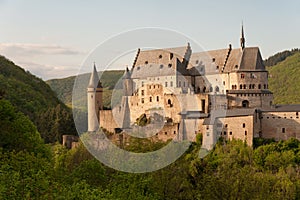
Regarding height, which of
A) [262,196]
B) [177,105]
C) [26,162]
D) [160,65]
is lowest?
[262,196]

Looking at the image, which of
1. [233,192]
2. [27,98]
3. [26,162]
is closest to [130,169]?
→ [233,192]

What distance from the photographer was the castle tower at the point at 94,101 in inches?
2217

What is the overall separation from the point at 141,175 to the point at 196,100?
22.3 meters

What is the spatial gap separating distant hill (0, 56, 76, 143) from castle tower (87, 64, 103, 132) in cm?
A: 720

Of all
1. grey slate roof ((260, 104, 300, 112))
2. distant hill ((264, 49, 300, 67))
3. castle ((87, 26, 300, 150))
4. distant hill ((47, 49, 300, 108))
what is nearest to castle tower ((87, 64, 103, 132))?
castle ((87, 26, 300, 150))

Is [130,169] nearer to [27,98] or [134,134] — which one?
[134,134]

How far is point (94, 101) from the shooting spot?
57094 mm

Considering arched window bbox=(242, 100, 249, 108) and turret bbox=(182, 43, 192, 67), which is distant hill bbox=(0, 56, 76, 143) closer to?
turret bbox=(182, 43, 192, 67)

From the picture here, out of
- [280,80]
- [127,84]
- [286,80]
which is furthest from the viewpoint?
[280,80]

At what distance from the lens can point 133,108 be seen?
55812mm

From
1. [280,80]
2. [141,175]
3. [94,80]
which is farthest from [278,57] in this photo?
[141,175]

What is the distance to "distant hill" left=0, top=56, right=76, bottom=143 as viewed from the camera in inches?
2504

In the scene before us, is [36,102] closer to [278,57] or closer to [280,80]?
[280,80]

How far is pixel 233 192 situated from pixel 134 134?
76.6 ft
